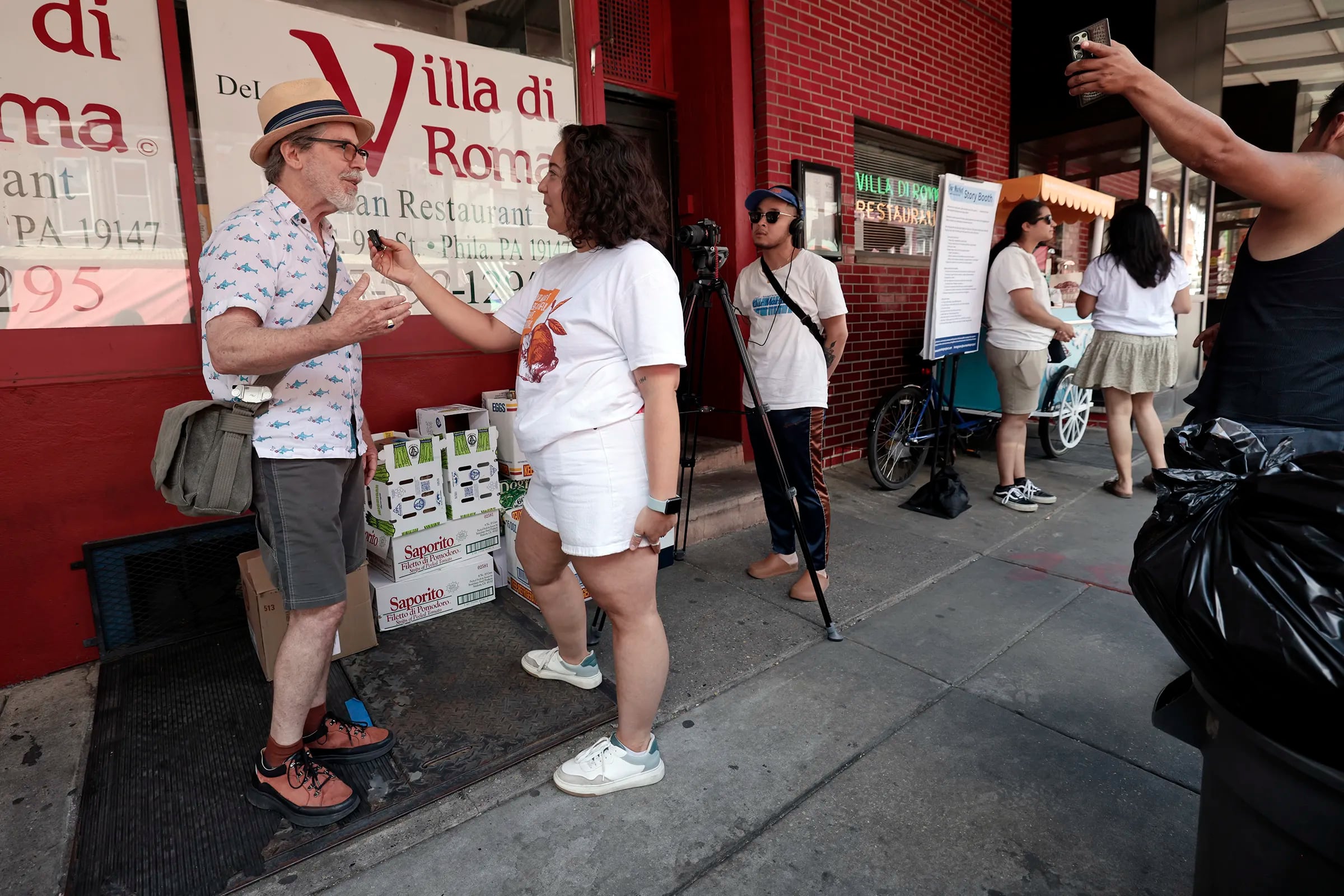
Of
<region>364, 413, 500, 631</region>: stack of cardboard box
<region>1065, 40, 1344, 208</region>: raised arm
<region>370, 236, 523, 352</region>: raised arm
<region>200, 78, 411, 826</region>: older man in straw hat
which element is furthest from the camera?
<region>364, 413, 500, 631</region>: stack of cardboard box

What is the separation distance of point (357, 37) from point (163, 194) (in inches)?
47.0

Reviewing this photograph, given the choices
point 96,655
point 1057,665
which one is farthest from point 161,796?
point 1057,665

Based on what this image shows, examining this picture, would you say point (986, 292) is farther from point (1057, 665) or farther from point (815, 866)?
point (815, 866)

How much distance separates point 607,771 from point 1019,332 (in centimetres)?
414

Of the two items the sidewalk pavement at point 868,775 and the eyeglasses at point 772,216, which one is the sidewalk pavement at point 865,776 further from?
the eyeglasses at point 772,216

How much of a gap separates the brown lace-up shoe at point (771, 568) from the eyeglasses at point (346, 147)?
265 cm

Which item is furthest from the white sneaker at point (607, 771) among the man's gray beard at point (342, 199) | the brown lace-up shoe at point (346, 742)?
Result: the man's gray beard at point (342, 199)

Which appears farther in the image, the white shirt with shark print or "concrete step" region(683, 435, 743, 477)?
"concrete step" region(683, 435, 743, 477)

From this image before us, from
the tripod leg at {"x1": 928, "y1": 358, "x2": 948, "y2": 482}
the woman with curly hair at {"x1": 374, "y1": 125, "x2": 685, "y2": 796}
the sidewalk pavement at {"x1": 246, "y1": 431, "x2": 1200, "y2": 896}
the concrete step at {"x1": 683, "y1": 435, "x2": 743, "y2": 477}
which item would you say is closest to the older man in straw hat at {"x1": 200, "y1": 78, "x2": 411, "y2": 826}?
the woman with curly hair at {"x1": 374, "y1": 125, "x2": 685, "y2": 796}

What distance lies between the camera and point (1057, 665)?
2947mm

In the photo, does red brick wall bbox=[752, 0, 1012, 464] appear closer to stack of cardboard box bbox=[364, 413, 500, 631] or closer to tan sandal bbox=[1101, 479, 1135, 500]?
tan sandal bbox=[1101, 479, 1135, 500]

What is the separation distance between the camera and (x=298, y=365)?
200cm

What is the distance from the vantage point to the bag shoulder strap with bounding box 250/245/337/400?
1959 millimetres

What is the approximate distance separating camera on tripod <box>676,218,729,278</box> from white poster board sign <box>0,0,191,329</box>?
7.12ft
